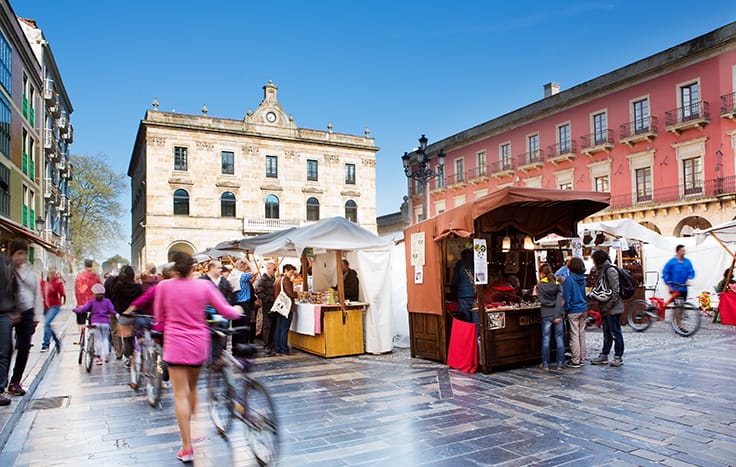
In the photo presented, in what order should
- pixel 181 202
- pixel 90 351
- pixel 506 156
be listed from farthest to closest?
pixel 181 202 → pixel 506 156 → pixel 90 351

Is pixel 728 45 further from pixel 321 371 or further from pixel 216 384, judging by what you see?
pixel 216 384

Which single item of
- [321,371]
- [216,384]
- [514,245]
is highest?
[514,245]

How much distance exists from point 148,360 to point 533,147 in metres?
29.9

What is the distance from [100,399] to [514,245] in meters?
6.83

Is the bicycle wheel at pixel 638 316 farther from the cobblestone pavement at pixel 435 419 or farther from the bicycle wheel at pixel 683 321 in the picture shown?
the cobblestone pavement at pixel 435 419

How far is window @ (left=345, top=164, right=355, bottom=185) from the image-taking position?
44406mm

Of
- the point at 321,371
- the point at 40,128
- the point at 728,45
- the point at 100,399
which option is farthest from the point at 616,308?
the point at 40,128

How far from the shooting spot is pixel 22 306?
624 centimetres

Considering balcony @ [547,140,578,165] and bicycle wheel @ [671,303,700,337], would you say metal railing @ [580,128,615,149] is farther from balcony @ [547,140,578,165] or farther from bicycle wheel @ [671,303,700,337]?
bicycle wheel @ [671,303,700,337]

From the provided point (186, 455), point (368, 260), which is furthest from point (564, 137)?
point (186, 455)

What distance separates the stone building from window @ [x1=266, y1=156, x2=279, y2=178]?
0.25ft

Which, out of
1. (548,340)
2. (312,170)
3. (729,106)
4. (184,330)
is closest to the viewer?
(184,330)

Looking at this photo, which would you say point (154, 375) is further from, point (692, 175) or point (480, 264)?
point (692, 175)

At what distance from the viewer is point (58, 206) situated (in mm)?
37594
